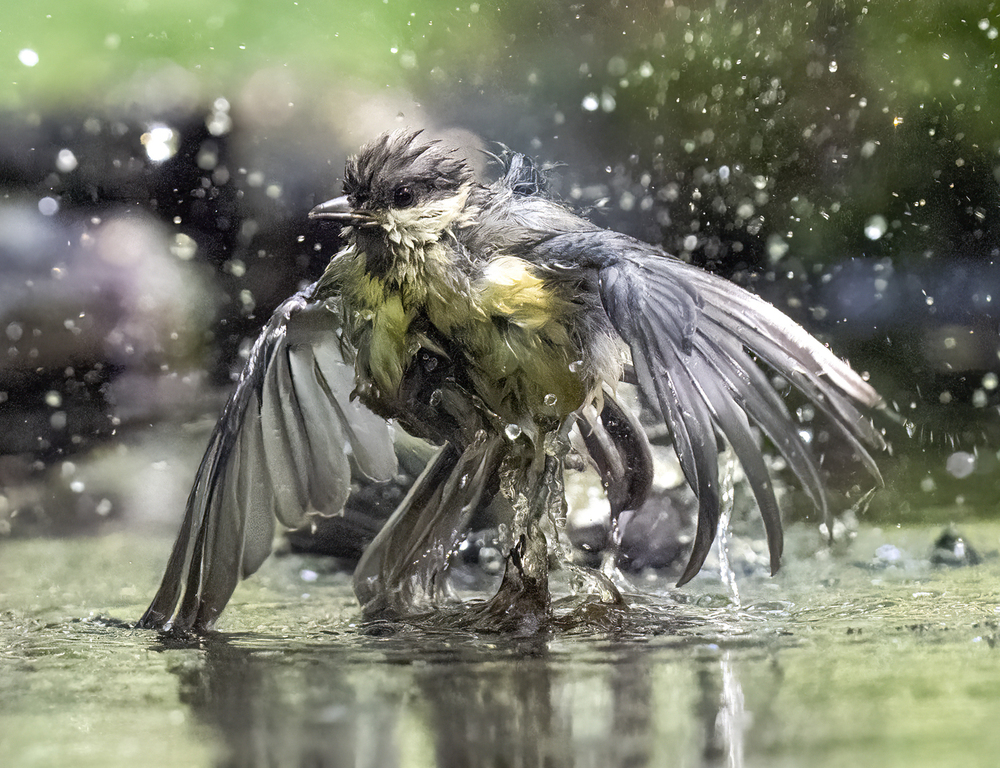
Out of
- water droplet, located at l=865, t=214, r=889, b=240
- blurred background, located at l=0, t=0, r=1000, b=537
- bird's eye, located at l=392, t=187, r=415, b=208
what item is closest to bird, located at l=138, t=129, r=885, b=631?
bird's eye, located at l=392, t=187, r=415, b=208

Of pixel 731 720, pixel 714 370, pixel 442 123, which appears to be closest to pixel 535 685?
pixel 731 720

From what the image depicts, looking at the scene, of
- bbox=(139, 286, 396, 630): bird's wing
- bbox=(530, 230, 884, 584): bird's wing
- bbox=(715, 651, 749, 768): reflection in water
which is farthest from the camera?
bbox=(139, 286, 396, 630): bird's wing

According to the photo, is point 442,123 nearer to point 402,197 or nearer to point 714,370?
point 402,197

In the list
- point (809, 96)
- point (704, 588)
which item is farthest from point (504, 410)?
point (809, 96)

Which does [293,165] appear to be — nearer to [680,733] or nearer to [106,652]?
[106,652]

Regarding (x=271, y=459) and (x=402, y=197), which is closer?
(x=402, y=197)

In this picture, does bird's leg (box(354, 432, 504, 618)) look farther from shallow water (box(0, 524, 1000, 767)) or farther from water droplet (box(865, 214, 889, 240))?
water droplet (box(865, 214, 889, 240))

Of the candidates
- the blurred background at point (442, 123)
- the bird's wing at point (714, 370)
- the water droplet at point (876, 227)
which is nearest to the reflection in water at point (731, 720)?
the bird's wing at point (714, 370)
